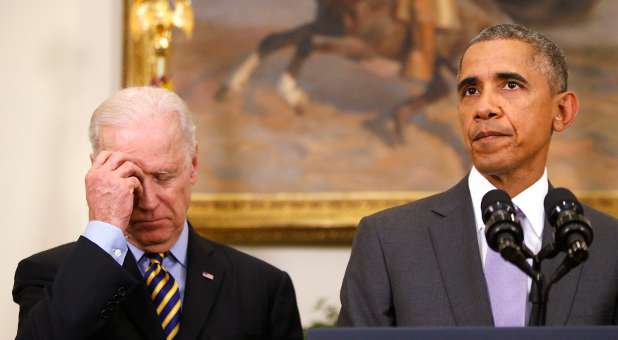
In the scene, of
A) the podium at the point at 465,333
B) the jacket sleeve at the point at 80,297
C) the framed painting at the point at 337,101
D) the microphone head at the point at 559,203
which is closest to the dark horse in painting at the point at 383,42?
the framed painting at the point at 337,101

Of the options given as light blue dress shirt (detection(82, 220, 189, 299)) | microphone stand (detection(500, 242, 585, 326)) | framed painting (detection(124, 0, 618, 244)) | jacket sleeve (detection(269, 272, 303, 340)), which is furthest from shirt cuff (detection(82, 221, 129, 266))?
framed painting (detection(124, 0, 618, 244))

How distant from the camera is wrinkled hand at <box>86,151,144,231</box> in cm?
282

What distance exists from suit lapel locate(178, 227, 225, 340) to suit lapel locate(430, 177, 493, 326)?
2.40ft

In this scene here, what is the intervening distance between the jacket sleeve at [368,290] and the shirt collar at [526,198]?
30 centimetres

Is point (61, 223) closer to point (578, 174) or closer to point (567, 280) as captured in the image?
point (578, 174)

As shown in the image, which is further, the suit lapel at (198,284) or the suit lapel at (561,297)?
the suit lapel at (198,284)

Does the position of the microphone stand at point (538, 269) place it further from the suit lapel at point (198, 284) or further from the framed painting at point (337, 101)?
the framed painting at point (337, 101)

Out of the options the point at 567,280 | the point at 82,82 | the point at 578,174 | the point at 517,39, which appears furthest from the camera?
the point at 82,82

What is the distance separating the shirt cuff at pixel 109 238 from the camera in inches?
108

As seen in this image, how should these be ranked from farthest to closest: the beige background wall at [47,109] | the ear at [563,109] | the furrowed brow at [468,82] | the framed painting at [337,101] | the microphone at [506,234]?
the beige background wall at [47,109]
the framed painting at [337,101]
the ear at [563,109]
the furrowed brow at [468,82]
the microphone at [506,234]

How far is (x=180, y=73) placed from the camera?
5285mm

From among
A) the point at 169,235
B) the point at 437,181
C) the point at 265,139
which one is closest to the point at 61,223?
the point at 265,139

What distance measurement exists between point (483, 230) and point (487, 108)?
33cm

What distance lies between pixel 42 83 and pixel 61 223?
2.43 ft
